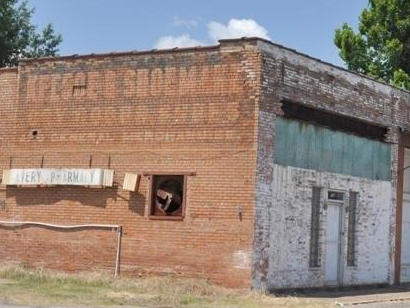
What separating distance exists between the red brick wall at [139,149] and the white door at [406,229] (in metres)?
7.94

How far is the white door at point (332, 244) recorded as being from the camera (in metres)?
20.8

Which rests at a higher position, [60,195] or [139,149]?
[139,149]

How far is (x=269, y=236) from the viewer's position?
18484 mm

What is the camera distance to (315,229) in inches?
798

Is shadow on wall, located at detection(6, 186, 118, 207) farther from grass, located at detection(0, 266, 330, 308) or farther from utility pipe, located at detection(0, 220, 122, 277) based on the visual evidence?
grass, located at detection(0, 266, 330, 308)

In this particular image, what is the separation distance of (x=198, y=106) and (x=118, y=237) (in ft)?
12.6

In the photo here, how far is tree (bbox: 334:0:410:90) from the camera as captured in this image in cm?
3319

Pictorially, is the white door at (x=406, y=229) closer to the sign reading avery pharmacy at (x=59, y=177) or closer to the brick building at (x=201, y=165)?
the brick building at (x=201, y=165)

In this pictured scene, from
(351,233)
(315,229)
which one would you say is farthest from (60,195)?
(351,233)

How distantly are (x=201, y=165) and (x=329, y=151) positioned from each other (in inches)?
156

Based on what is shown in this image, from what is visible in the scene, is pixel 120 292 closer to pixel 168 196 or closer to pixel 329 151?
pixel 168 196

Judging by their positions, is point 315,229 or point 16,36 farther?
point 16,36

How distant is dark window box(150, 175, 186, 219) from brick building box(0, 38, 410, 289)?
28 mm

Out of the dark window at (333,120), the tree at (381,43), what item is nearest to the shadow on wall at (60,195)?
the dark window at (333,120)
